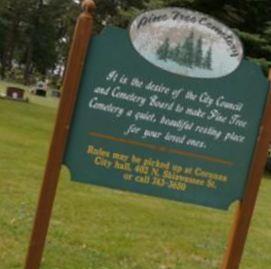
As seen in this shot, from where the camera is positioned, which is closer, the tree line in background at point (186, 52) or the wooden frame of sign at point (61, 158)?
the wooden frame of sign at point (61, 158)

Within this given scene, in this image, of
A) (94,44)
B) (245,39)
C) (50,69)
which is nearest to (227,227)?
(94,44)

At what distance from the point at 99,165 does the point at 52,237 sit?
237cm

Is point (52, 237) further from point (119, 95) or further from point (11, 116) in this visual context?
point (11, 116)

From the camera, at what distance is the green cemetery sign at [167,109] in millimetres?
5059

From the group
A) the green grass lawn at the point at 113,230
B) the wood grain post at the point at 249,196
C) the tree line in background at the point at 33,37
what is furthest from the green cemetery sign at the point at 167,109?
the tree line in background at the point at 33,37

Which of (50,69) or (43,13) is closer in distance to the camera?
(43,13)

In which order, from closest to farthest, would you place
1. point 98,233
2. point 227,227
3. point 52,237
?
1. point 52,237
2. point 98,233
3. point 227,227

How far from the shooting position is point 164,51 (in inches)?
202

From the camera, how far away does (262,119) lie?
540cm

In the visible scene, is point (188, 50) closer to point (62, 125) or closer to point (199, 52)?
point (199, 52)

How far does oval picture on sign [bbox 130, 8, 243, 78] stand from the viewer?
16.6 ft

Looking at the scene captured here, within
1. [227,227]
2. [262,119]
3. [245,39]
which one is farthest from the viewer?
[245,39]

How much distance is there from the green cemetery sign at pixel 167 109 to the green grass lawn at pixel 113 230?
1597mm

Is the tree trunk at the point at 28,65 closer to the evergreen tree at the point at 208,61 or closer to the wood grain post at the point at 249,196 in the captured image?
the wood grain post at the point at 249,196
